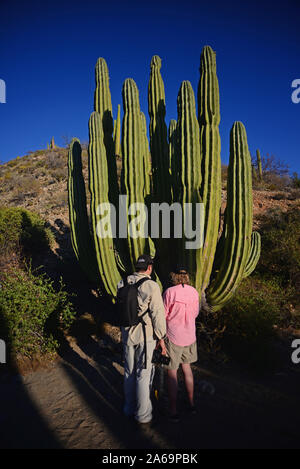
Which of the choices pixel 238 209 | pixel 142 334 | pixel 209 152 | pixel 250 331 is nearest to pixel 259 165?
pixel 209 152

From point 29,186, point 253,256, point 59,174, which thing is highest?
point 59,174

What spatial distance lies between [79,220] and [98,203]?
888mm

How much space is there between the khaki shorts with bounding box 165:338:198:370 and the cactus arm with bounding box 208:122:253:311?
1862 mm

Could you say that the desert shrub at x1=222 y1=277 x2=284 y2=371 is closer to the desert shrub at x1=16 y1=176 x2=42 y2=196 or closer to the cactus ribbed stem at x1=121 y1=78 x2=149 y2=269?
the cactus ribbed stem at x1=121 y1=78 x2=149 y2=269

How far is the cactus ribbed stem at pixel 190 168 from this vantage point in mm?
4332

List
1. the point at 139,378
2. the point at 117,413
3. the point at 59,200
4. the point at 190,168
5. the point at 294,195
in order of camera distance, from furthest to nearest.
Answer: the point at 59,200 < the point at 294,195 < the point at 190,168 < the point at 117,413 < the point at 139,378

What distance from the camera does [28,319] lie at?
445 centimetres

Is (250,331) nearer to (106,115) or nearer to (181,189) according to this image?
(181,189)

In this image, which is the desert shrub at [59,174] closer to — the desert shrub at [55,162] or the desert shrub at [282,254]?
the desert shrub at [55,162]

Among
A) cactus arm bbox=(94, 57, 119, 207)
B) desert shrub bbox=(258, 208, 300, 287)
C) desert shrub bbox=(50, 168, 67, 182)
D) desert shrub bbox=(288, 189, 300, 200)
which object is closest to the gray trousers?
cactus arm bbox=(94, 57, 119, 207)

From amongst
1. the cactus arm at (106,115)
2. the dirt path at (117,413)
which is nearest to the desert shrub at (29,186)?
the cactus arm at (106,115)

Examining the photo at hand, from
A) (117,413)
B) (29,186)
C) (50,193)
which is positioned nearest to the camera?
(117,413)

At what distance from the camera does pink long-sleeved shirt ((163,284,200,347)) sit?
2.88 meters
